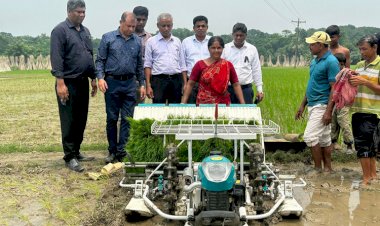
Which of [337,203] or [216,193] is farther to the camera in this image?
[337,203]

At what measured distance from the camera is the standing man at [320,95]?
6207 millimetres

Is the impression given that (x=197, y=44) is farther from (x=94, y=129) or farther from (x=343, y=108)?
(x=94, y=129)

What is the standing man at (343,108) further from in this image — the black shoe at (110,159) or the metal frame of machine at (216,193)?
the black shoe at (110,159)

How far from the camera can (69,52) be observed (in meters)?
6.81

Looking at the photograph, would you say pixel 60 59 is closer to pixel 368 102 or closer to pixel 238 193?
pixel 238 193

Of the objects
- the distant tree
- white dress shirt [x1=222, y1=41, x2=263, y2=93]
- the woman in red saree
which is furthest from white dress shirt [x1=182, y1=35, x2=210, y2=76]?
the distant tree

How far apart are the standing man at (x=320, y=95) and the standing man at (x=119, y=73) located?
251 cm

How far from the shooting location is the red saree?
6051 millimetres

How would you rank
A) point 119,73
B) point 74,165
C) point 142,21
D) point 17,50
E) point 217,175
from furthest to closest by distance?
point 17,50 → point 142,21 → point 119,73 → point 74,165 → point 217,175

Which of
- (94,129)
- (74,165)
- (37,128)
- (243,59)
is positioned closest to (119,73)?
(74,165)

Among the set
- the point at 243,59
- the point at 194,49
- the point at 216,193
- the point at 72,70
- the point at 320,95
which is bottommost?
the point at 216,193

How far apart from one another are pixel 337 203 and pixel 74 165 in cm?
356

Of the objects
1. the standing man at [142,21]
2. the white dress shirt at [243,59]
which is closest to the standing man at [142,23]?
the standing man at [142,21]

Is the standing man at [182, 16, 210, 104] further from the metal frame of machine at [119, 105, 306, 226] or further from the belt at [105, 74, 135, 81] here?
the metal frame of machine at [119, 105, 306, 226]
